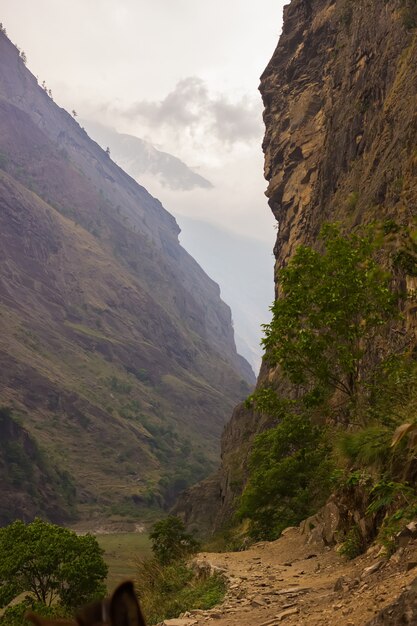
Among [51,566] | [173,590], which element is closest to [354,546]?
[173,590]

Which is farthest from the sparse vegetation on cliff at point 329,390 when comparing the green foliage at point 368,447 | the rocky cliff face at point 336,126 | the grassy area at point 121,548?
the grassy area at point 121,548

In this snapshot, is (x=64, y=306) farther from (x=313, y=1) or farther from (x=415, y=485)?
(x=415, y=485)

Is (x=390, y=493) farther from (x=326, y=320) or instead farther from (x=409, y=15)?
(x=409, y=15)

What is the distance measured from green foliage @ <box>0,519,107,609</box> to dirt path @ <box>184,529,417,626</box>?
9.38 meters

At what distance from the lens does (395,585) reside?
20.4 feet

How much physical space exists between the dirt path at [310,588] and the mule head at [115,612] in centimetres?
479

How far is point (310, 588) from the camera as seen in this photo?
859 centimetres

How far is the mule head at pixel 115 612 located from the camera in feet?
5.65

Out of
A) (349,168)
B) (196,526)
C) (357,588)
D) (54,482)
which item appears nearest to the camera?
(357,588)

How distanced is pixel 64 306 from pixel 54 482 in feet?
236

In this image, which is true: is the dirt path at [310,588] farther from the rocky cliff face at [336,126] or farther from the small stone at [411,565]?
the rocky cliff face at [336,126]

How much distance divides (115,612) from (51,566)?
71.6ft

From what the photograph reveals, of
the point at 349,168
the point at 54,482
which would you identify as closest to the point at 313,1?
the point at 349,168

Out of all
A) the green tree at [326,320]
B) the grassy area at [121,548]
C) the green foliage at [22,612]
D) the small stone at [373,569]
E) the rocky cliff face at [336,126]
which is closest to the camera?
the small stone at [373,569]
